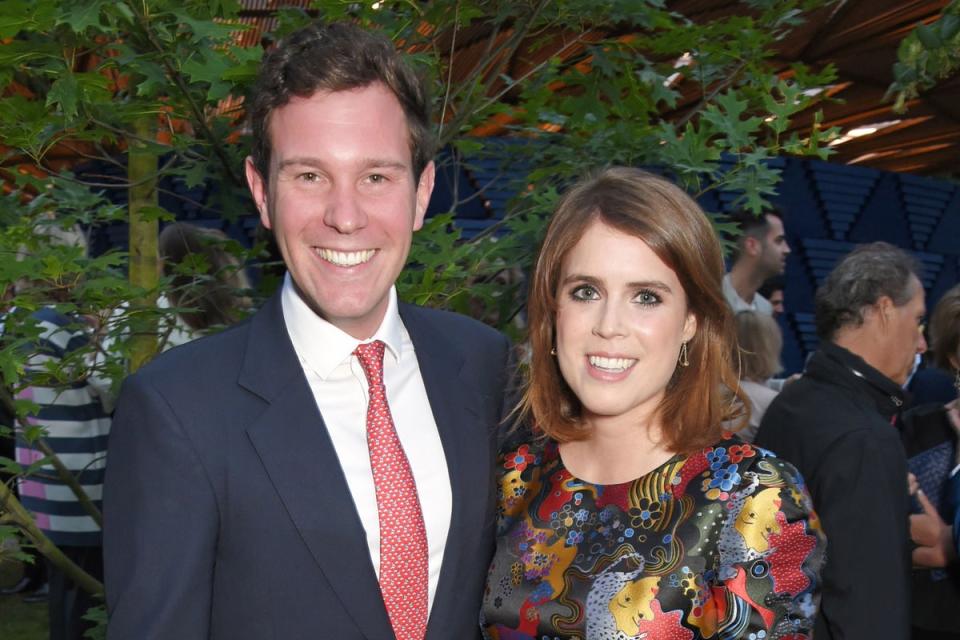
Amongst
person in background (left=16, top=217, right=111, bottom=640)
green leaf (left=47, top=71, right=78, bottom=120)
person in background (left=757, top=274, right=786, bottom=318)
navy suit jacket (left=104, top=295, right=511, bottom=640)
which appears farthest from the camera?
person in background (left=757, top=274, right=786, bottom=318)

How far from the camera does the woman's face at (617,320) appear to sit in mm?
1915

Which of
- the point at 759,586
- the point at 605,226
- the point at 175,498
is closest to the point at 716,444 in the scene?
the point at 759,586

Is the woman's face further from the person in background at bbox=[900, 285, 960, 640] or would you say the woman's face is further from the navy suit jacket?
the person in background at bbox=[900, 285, 960, 640]

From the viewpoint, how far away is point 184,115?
234 centimetres

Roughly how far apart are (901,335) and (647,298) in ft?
5.40

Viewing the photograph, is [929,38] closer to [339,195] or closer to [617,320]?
[617,320]

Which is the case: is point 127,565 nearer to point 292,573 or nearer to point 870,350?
point 292,573

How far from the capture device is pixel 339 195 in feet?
5.86

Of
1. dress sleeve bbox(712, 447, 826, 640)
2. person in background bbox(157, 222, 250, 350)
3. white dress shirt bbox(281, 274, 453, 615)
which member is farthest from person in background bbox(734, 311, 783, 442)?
white dress shirt bbox(281, 274, 453, 615)

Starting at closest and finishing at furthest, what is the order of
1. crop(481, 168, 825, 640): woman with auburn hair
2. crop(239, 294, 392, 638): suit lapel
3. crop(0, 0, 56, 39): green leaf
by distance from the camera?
1. crop(239, 294, 392, 638): suit lapel
2. crop(481, 168, 825, 640): woman with auburn hair
3. crop(0, 0, 56, 39): green leaf

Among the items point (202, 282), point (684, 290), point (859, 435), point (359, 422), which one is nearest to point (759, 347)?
point (859, 435)

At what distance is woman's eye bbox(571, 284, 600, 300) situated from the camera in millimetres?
1960

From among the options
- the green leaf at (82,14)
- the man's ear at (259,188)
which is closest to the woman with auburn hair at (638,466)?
the man's ear at (259,188)

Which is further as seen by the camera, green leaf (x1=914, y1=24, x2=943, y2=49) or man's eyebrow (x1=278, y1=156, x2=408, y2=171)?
green leaf (x1=914, y1=24, x2=943, y2=49)
